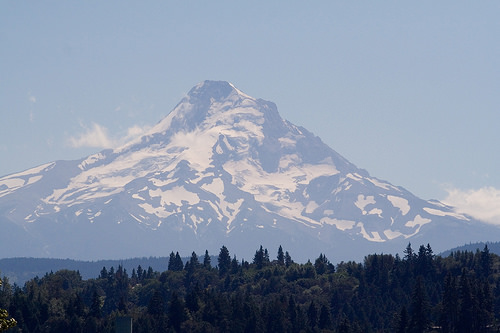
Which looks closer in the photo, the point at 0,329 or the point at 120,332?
the point at 0,329

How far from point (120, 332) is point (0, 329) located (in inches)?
1926

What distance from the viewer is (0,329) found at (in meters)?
69.9

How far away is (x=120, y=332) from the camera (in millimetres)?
118250
